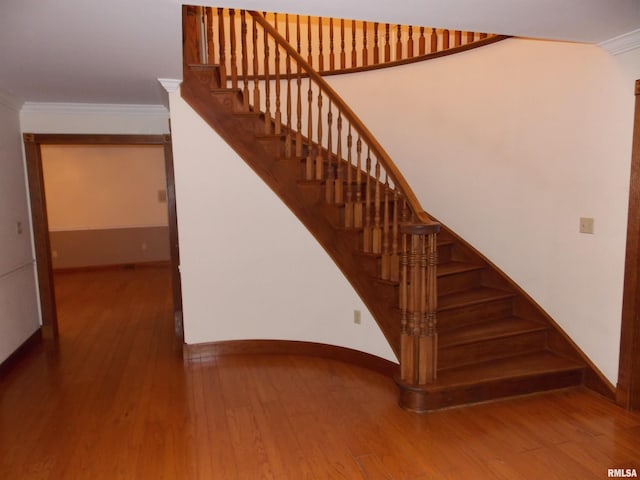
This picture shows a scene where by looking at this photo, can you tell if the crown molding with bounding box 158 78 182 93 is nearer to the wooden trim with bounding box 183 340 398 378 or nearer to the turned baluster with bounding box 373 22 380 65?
the turned baluster with bounding box 373 22 380 65

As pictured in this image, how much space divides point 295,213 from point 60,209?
589 cm

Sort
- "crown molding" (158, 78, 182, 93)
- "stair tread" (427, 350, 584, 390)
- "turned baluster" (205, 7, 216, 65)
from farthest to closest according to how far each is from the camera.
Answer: "turned baluster" (205, 7, 216, 65)
"crown molding" (158, 78, 182, 93)
"stair tread" (427, 350, 584, 390)

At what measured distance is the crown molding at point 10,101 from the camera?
11.9 ft

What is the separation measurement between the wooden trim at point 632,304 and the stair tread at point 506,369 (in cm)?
33

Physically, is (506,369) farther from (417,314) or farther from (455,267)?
(455,267)

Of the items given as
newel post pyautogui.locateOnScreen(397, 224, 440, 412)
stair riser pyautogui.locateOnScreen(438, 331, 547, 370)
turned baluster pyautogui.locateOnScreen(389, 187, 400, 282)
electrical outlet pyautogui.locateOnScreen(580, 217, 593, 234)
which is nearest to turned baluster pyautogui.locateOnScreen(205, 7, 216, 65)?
turned baluster pyautogui.locateOnScreen(389, 187, 400, 282)

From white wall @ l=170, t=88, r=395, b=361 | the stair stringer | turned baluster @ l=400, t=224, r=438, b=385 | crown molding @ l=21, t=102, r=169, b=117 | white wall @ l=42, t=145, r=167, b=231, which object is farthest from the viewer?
white wall @ l=42, t=145, r=167, b=231

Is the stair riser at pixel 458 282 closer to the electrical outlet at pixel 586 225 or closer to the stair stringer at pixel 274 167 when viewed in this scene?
the stair stringer at pixel 274 167

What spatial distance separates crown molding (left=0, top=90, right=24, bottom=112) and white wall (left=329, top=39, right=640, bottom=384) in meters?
3.10

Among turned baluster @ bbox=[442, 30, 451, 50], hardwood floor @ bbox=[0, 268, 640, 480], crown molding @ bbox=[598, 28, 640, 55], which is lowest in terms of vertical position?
hardwood floor @ bbox=[0, 268, 640, 480]

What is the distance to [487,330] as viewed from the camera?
3387mm

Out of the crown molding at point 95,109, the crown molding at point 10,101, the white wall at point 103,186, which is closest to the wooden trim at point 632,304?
→ the crown molding at point 95,109

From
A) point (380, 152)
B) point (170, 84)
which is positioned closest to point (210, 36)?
point (170, 84)

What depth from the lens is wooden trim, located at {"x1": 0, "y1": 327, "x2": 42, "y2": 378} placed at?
11.5ft
